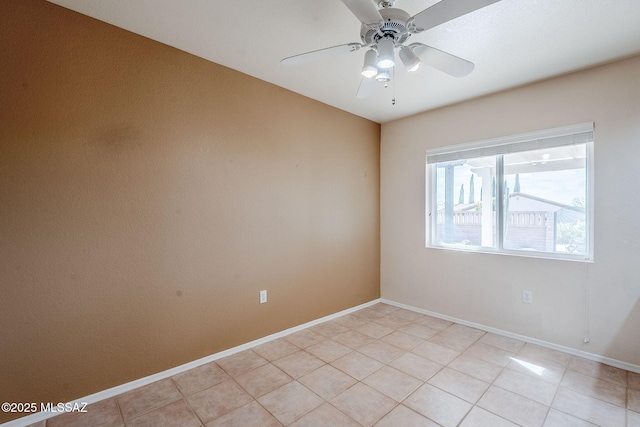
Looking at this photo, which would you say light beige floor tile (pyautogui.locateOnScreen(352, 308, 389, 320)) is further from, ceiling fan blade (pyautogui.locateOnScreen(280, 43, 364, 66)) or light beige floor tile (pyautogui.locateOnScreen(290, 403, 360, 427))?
ceiling fan blade (pyautogui.locateOnScreen(280, 43, 364, 66))

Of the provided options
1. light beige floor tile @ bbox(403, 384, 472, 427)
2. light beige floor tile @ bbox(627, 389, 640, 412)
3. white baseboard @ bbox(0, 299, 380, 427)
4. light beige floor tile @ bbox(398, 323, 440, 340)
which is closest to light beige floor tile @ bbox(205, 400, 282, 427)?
white baseboard @ bbox(0, 299, 380, 427)

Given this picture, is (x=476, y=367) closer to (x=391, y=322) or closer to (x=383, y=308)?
(x=391, y=322)

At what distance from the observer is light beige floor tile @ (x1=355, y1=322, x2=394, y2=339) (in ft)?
9.60

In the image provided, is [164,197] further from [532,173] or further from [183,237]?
[532,173]

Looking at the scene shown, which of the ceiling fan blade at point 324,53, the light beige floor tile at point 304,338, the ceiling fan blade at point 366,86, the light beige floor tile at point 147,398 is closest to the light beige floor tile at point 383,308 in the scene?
the light beige floor tile at point 304,338

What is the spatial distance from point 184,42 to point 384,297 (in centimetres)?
353

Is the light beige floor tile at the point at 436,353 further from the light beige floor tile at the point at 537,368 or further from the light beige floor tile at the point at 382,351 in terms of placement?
the light beige floor tile at the point at 537,368

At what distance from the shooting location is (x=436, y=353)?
2529 mm

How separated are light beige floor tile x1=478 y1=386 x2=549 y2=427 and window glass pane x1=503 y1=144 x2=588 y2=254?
1.42 m

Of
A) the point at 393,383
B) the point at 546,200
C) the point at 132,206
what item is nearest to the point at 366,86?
the point at 132,206

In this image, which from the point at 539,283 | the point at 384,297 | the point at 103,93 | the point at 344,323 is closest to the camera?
the point at 103,93

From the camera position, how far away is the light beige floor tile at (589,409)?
1.71 metres

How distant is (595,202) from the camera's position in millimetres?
2404

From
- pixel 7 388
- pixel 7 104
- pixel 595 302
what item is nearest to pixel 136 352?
pixel 7 388
